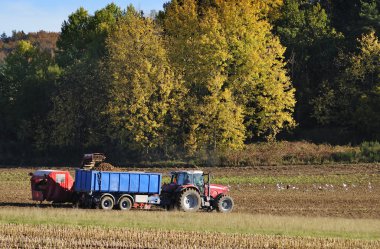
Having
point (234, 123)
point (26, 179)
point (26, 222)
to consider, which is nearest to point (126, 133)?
point (234, 123)

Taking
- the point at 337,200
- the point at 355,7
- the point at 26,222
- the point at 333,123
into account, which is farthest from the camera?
the point at 355,7

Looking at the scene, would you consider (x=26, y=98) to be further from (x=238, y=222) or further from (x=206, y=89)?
(x=238, y=222)

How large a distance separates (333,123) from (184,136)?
15375mm

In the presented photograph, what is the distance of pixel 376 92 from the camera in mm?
63375

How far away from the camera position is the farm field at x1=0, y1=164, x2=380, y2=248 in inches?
908

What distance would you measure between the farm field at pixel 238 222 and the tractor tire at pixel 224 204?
656 mm

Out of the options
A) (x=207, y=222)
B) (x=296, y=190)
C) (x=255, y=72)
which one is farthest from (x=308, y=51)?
(x=207, y=222)

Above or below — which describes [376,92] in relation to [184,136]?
above

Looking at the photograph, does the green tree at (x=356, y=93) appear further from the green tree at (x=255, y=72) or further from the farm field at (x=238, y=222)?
the farm field at (x=238, y=222)

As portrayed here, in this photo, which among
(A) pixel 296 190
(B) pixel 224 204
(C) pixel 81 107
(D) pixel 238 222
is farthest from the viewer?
(C) pixel 81 107

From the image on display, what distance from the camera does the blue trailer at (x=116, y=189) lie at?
3481 centimetres

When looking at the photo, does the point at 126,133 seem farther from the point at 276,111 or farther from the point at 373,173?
the point at 373,173

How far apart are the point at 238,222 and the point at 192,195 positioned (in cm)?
665

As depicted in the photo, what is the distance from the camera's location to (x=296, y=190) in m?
45.2
